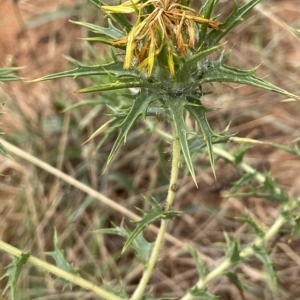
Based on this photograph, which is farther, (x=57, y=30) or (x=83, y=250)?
(x=57, y=30)

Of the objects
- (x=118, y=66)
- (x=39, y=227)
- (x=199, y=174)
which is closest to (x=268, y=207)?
(x=199, y=174)

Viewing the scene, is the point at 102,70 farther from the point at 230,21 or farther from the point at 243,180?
the point at 243,180

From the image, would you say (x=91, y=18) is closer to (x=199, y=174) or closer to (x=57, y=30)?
(x=57, y=30)

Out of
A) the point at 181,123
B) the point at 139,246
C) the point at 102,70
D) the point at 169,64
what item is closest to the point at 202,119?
the point at 181,123

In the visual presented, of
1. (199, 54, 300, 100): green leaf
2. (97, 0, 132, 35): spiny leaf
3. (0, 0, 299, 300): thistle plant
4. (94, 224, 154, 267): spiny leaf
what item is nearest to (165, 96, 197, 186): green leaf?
(0, 0, 299, 300): thistle plant

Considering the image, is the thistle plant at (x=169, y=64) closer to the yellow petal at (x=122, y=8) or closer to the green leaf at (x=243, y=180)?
the yellow petal at (x=122, y=8)

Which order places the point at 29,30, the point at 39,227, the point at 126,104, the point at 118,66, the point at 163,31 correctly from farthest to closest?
the point at 29,30, the point at 39,227, the point at 126,104, the point at 118,66, the point at 163,31
